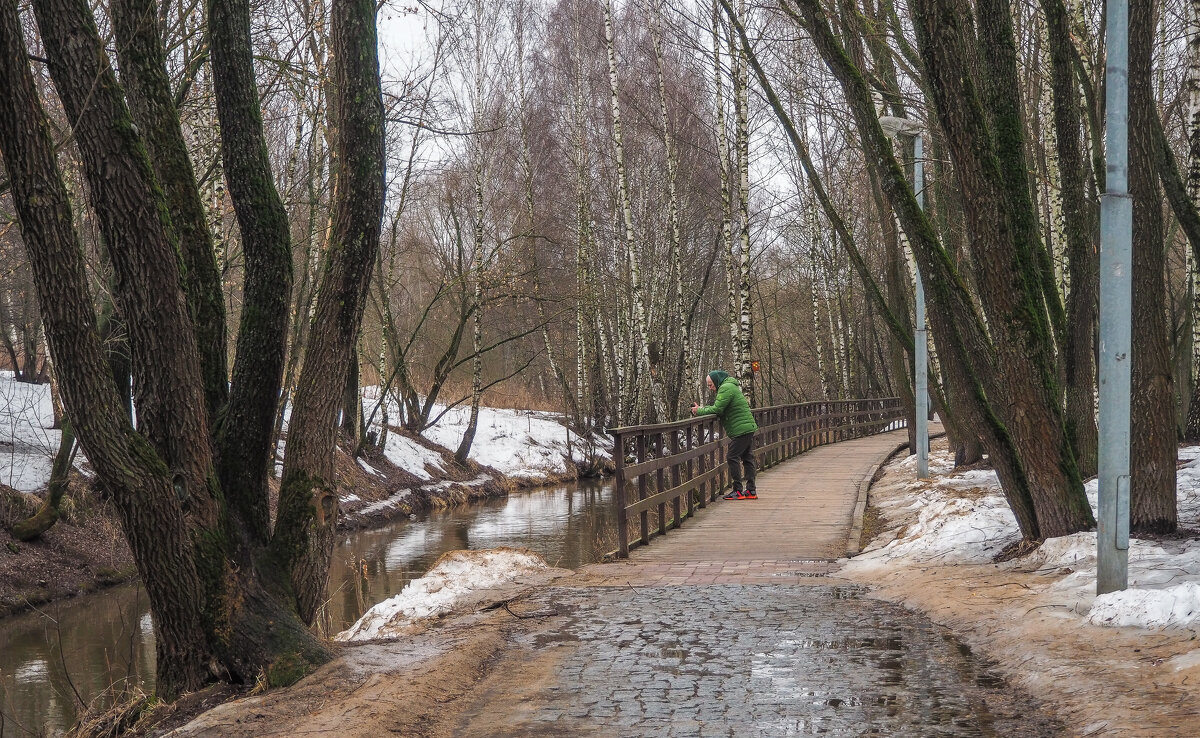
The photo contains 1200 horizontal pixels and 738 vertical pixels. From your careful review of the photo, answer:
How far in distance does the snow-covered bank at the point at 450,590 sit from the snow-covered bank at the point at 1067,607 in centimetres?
320

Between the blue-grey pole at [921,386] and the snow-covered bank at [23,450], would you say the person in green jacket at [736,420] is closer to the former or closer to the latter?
the blue-grey pole at [921,386]

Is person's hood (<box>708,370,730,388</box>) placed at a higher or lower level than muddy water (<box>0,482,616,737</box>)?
higher

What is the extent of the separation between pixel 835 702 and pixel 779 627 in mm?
1936

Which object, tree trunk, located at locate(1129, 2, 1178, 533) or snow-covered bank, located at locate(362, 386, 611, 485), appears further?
snow-covered bank, located at locate(362, 386, 611, 485)

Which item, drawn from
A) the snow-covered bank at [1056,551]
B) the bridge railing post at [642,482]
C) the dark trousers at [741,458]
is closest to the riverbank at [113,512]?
the bridge railing post at [642,482]

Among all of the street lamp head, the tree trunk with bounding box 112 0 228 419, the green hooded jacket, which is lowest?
the green hooded jacket

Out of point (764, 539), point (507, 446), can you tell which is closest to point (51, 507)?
point (764, 539)

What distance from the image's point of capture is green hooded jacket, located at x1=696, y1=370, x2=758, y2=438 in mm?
15352

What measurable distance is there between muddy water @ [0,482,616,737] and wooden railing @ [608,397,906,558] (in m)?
1.36

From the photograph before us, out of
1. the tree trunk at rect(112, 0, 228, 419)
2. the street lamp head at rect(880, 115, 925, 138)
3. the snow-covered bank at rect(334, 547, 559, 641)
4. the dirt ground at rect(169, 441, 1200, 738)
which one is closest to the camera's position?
the dirt ground at rect(169, 441, 1200, 738)

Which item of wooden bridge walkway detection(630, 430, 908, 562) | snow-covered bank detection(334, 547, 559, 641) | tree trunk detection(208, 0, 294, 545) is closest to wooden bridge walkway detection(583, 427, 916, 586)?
wooden bridge walkway detection(630, 430, 908, 562)

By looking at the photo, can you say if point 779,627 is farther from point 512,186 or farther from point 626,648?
point 512,186

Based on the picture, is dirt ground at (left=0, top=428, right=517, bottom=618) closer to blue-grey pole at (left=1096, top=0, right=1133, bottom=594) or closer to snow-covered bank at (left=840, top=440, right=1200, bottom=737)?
snow-covered bank at (left=840, top=440, right=1200, bottom=737)

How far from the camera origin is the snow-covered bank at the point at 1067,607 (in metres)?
4.97
